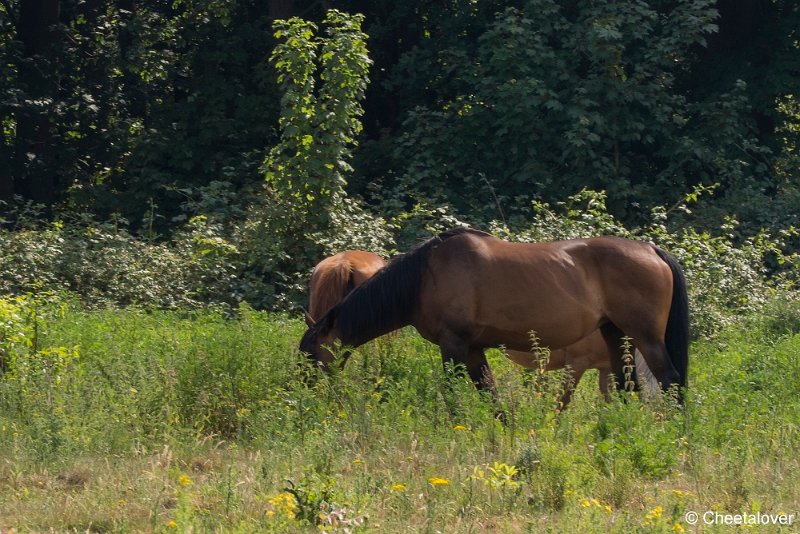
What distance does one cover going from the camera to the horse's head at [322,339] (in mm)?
9547

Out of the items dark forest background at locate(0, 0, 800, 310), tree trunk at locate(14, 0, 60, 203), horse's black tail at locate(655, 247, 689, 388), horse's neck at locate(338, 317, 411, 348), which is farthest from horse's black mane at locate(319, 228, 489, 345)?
tree trunk at locate(14, 0, 60, 203)

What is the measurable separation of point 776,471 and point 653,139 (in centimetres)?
1270

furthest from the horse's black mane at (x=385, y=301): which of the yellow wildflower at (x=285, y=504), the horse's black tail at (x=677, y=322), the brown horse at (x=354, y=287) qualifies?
the yellow wildflower at (x=285, y=504)

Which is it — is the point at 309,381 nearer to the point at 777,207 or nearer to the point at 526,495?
the point at 526,495

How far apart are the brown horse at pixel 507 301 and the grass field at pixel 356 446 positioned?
Answer: 1.12ft

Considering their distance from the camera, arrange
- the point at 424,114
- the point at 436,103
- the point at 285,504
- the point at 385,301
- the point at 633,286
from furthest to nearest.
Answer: the point at 436,103 < the point at 424,114 < the point at 633,286 < the point at 385,301 < the point at 285,504

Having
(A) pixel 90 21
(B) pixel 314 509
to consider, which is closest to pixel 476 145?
(A) pixel 90 21

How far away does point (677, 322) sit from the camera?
972 centimetres

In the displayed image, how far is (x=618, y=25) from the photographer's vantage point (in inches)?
742

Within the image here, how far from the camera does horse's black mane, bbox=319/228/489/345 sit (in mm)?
9406

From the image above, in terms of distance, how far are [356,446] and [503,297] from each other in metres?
2.25

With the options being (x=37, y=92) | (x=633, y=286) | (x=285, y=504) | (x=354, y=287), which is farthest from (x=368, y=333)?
(x=37, y=92)

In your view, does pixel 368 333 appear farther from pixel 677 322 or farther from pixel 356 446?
pixel 677 322

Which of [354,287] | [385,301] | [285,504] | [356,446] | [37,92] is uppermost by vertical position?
[37,92]
